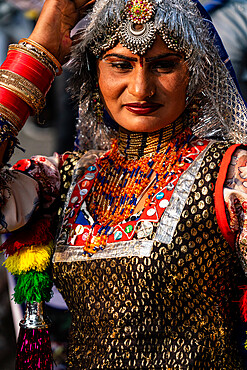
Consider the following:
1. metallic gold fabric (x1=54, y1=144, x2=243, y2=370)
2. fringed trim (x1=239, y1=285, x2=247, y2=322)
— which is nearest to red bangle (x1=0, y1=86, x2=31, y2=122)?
metallic gold fabric (x1=54, y1=144, x2=243, y2=370)

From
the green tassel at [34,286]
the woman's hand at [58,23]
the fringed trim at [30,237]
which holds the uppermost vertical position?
the woman's hand at [58,23]

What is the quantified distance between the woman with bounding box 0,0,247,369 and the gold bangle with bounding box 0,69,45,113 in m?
0.01

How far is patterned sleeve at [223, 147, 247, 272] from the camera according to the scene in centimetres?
179

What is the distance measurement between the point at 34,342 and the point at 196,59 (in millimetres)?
1180

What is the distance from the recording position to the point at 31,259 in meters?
2.15

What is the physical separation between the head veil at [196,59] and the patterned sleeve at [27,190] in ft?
1.12

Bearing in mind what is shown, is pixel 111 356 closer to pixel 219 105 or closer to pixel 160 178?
pixel 160 178

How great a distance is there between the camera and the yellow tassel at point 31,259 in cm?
215

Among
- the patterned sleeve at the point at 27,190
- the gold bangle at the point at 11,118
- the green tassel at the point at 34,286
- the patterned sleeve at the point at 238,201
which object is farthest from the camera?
the green tassel at the point at 34,286

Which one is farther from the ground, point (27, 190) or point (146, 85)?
point (146, 85)

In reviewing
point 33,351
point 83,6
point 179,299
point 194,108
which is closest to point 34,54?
point 83,6

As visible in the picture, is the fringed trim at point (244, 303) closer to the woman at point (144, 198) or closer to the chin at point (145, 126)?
the woman at point (144, 198)

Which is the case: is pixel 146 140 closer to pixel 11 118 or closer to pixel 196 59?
pixel 196 59

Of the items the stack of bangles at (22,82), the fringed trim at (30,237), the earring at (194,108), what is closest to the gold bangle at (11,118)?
the stack of bangles at (22,82)
